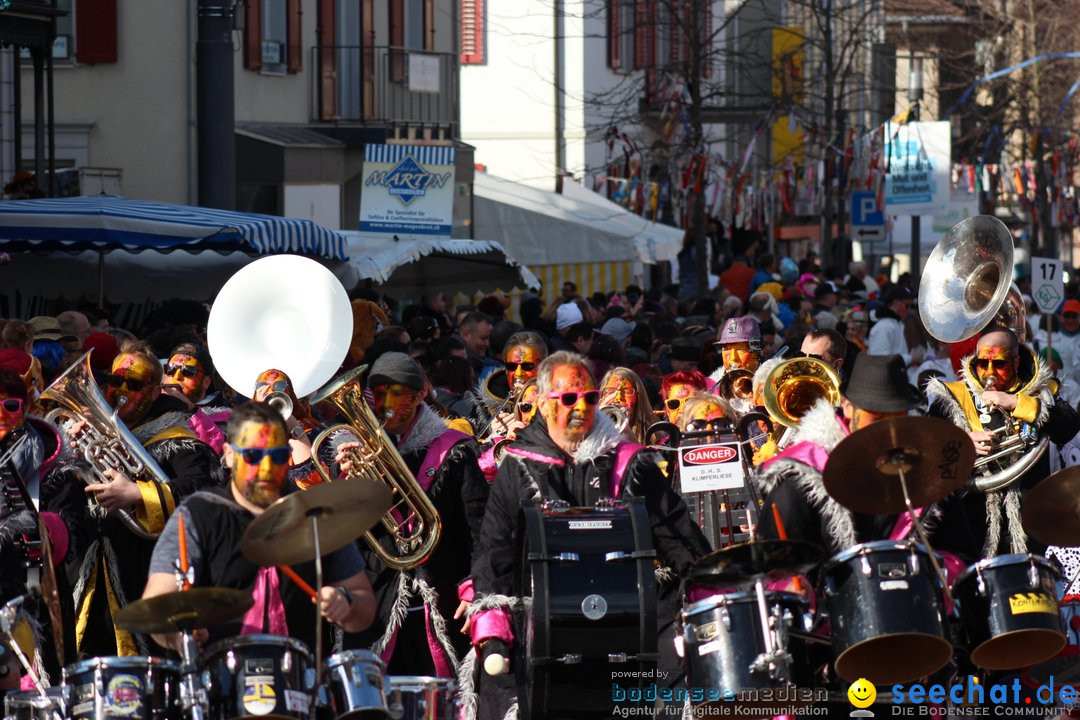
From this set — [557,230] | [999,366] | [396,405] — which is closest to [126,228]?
[396,405]

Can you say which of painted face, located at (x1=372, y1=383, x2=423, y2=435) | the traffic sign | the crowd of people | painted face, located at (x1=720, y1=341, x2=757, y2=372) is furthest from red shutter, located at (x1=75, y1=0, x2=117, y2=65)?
painted face, located at (x1=372, y1=383, x2=423, y2=435)

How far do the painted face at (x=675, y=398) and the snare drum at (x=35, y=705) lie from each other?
13.8ft

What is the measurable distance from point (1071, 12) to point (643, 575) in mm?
28394

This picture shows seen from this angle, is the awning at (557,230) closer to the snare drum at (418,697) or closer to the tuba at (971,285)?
the tuba at (971,285)

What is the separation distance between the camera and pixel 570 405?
23.0ft

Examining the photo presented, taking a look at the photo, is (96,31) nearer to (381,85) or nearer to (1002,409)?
(381,85)

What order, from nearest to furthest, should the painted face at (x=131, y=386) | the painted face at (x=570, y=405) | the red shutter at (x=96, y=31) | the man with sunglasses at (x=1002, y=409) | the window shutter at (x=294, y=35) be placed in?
1. the painted face at (x=570, y=405)
2. the painted face at (x=131, y=386)
3. the man with sunglasses at (x=1002, y=409)
4. the red shutter at (x=96, y=31)
5. the window shutter at (x=294, y=35)

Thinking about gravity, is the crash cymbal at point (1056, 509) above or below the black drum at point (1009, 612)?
above

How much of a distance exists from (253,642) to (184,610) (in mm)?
209

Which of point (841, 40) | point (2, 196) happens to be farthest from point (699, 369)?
point (841, 40)

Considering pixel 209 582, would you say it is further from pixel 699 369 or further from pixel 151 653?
pixel 699 369

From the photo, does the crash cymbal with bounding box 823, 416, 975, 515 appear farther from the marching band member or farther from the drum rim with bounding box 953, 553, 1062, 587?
the marching band member

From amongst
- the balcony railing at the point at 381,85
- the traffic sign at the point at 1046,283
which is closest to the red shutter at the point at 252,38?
the balcony railing at the point at 381,85

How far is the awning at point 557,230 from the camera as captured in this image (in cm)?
2267
